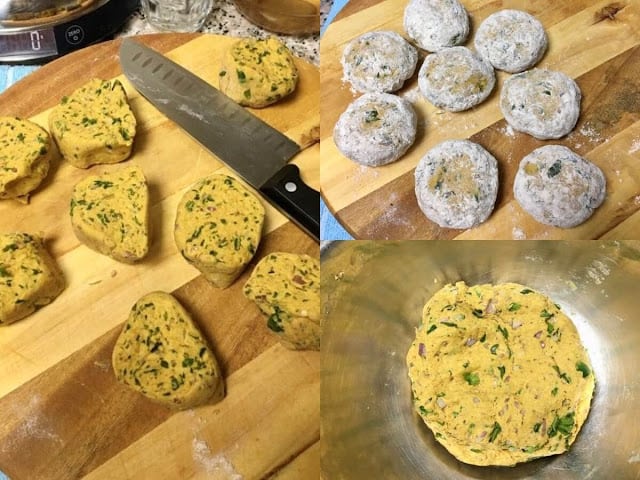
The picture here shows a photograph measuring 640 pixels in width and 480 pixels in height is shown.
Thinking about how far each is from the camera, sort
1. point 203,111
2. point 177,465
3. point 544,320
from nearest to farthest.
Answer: point 544,320
point 177,465
point 203,111

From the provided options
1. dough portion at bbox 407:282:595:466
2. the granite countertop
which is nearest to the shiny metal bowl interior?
dough portion at bbox 407:282:595:466

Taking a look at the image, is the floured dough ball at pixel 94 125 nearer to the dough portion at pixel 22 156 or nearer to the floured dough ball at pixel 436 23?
the dough portion at pixel 22 156

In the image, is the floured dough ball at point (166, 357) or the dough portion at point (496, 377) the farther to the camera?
the floured dough ball at point (166, 357)

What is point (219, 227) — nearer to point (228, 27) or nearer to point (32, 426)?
point (32, 426)

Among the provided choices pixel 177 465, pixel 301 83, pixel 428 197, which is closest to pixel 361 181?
pixel 428 197

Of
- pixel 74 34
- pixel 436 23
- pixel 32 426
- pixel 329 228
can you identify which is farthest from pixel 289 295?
pixel 74 34

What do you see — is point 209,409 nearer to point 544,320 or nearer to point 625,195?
point 544,320

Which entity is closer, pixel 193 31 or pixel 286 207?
pixel 286 207

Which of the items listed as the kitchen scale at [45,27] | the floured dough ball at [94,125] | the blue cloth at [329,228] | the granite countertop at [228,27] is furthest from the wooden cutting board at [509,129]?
the kitchen scale at [45,27]
